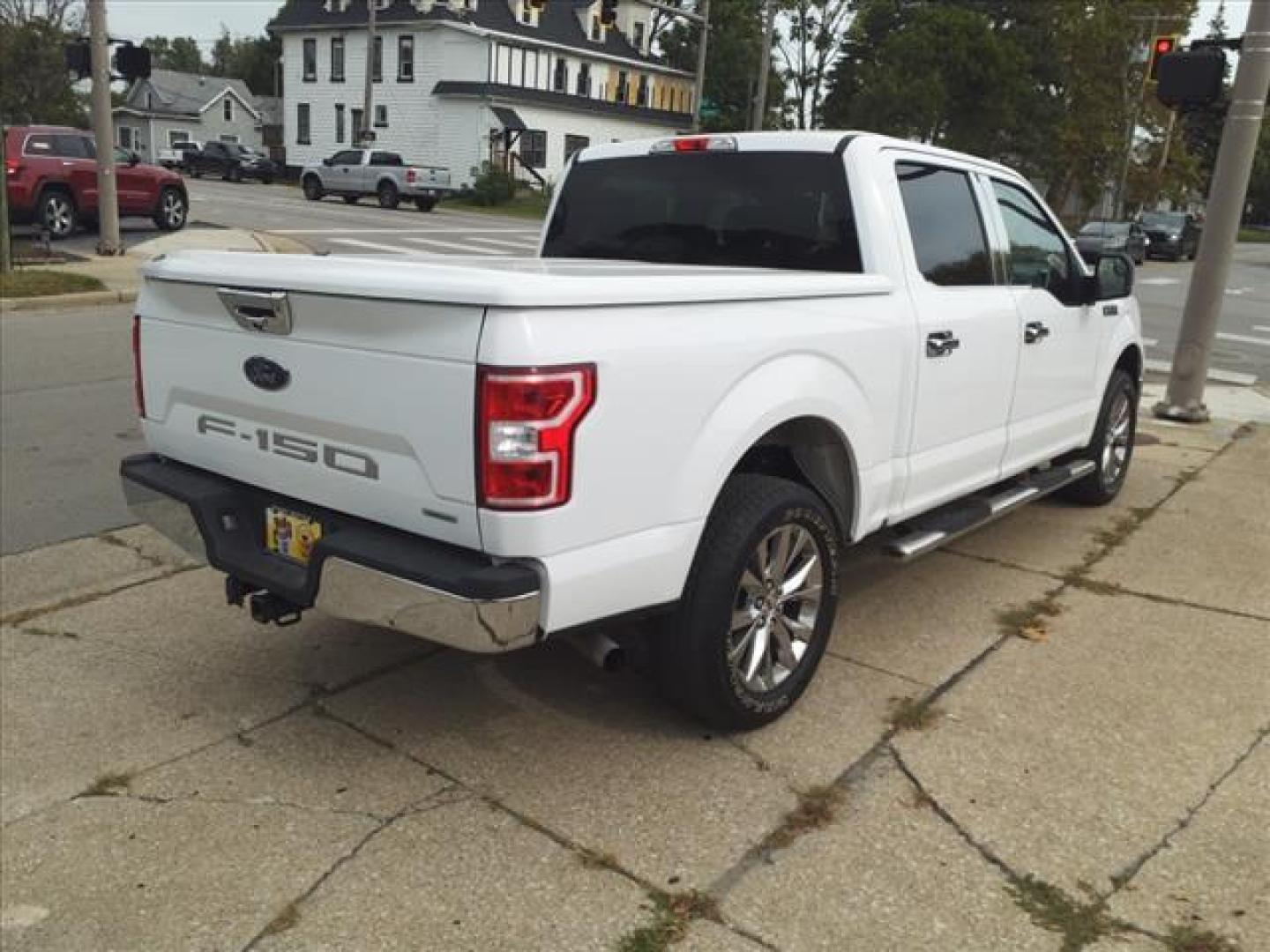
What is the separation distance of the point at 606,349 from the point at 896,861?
1528mm

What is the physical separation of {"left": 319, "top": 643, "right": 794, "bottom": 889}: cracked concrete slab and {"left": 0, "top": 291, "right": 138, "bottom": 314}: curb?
1053cm

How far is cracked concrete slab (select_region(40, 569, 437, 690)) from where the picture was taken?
423 cm

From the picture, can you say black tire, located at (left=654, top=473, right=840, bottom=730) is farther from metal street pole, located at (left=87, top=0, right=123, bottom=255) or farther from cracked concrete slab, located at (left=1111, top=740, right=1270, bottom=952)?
metal street pole, located at (left=87, top=0, right=123, bottom=255)

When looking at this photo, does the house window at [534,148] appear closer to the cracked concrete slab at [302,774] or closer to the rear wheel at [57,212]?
the rear wheel at [57,212]

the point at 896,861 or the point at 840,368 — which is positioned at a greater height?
the point at 840,368

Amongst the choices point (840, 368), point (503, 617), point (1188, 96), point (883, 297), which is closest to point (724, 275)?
point (840, 368)

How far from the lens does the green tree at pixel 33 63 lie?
4838 centimetres

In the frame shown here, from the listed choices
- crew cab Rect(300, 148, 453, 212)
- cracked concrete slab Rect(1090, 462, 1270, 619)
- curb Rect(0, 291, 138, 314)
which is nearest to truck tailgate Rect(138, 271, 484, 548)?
cracked concrete slab Rect(1090, 462, 1270, 619)

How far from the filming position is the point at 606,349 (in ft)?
9.49

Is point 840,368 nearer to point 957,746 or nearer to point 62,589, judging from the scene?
point 957,746

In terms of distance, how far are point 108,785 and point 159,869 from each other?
53cm

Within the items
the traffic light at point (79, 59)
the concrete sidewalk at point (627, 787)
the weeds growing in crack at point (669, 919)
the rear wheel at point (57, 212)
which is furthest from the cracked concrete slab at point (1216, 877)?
the rear wheel at point (57, 212)

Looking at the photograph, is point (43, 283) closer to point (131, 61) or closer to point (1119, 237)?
point (131, 61)

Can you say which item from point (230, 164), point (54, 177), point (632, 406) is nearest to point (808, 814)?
point (632, 406)
